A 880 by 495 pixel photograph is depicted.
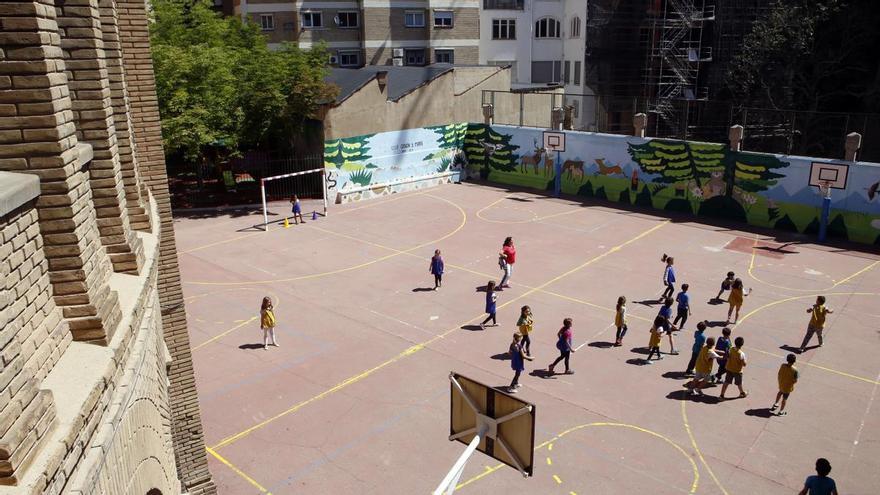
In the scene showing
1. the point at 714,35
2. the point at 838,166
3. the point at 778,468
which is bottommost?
the point at 778,468

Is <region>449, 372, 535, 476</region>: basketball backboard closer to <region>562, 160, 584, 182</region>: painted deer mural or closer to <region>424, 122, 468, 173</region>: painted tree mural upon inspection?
<region>562, 160, 584, 182</region>: painted deer mural

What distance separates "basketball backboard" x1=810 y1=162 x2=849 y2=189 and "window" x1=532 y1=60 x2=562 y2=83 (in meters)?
32.3

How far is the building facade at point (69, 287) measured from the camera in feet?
14.5

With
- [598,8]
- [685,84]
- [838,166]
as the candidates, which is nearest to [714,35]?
[685,84]

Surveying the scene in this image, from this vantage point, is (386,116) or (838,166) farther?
(386,116)

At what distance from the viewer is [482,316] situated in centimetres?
2070

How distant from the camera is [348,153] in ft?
118

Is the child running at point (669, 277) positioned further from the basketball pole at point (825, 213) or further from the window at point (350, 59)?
the window at point (350, 59)

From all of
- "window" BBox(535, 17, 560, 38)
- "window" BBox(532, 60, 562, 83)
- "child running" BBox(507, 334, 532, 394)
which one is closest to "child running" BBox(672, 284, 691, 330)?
"child running" BBox(507, 334, 532, 394)

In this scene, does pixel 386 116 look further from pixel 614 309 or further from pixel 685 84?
pixel 685 84

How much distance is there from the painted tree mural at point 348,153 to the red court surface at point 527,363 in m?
5.67

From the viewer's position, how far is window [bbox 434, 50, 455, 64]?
56.1m

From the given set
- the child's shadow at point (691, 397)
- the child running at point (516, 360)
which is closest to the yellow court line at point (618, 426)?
the child's shadow at point (691, 397)

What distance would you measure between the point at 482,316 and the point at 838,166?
17.3 metres
